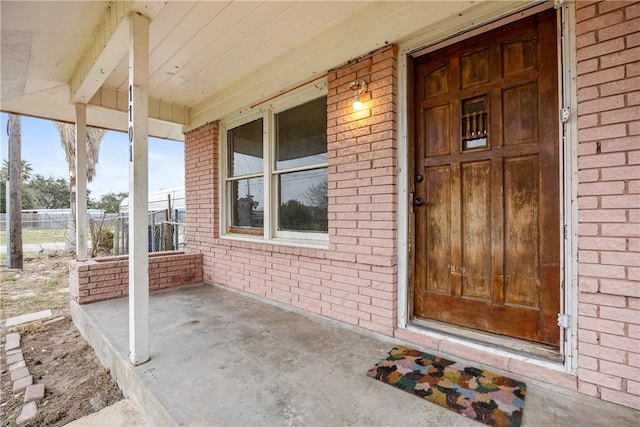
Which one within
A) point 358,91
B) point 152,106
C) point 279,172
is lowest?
point 279,172

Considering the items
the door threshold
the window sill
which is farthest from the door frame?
the window sill

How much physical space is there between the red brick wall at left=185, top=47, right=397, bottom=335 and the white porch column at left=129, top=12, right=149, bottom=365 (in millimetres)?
1412

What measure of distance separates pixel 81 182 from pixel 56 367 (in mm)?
2116

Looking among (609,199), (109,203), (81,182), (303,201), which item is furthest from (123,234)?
(109,203)

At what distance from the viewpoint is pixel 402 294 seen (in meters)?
2.34

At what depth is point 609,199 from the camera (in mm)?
1510

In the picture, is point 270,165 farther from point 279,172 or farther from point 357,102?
point 357,102

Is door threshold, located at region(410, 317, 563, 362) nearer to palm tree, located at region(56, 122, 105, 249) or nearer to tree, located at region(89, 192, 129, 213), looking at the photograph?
palm tree, located at region(56, 122, 105, 249)

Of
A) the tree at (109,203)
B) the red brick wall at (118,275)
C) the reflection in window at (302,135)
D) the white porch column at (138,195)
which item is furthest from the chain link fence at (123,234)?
the tree at (109,203)

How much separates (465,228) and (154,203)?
1677 centimetres

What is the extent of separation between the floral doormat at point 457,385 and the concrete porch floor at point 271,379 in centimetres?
6

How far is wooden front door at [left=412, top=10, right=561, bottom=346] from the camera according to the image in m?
1.83

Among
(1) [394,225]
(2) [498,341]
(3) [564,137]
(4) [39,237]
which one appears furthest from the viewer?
(4) [39,237]

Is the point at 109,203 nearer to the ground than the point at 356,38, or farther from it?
nearer to the ground
